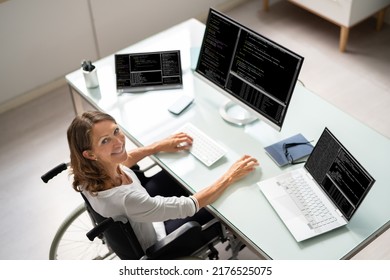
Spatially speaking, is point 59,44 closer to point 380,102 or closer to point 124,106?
point 124,106

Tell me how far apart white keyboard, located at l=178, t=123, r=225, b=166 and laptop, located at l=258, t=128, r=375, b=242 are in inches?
10.2

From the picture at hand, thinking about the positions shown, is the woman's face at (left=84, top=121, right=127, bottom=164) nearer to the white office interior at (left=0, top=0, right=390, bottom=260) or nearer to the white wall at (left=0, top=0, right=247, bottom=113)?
the white office interior at (left=0, top=0, right=390, bottom=260)

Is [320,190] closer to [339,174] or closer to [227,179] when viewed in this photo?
[339,174]

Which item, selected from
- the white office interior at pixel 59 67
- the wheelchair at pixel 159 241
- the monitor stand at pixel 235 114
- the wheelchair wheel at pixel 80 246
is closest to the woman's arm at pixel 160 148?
the wheelchair at pixel 159 241

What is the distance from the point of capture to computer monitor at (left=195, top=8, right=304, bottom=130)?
255cm

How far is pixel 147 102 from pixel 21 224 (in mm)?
1122

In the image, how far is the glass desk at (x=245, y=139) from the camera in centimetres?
232

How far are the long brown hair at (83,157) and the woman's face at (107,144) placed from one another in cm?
2

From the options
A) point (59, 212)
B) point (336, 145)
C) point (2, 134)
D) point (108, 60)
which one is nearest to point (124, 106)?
point (108, 60)

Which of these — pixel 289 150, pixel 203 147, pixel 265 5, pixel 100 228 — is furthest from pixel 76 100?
pixel 265 5

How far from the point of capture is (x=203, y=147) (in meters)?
2.73

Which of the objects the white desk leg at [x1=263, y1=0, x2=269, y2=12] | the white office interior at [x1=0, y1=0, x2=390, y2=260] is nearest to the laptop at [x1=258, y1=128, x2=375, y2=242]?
the white office interior at [x1=0, y1=0, x2=390, y2=260]

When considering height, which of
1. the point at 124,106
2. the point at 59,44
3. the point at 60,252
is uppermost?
the point at 124,106
